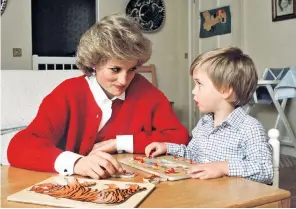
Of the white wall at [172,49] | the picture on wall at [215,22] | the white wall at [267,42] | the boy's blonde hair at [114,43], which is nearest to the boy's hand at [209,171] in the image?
the boy's blonde hair at [114,43]

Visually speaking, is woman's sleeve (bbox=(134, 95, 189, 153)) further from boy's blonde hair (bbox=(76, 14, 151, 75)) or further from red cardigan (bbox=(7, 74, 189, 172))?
boy's blonde hair (bbox=(76, 14, 151, 75))

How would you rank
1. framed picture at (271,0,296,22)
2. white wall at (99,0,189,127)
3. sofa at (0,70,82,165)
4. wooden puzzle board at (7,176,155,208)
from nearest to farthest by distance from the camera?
1. wooden puzzle board at (7,176,155,208)
2. sofa at (0,70,82,165)
3. framed picture at (271,0,296,22)
4. white wall at (99,0,189,127)

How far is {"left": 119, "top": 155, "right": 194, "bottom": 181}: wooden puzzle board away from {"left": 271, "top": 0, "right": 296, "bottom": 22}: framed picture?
348cm

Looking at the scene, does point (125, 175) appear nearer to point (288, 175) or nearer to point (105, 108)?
point (105, 108)

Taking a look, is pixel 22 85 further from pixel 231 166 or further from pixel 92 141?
pixel 231 166

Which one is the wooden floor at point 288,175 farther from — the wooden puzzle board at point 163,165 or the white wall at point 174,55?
the white wall at point 174,55

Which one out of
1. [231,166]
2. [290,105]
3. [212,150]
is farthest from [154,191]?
[290,105]

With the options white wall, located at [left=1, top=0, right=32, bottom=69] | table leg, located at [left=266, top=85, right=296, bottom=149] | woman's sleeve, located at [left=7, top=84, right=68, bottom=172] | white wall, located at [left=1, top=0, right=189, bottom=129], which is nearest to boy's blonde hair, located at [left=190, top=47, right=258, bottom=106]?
woman's sleeve, located at [left=7, top=84, right=68, bottom=172]

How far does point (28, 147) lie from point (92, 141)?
0.25m

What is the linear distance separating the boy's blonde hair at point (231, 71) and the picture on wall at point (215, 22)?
395 centimetres

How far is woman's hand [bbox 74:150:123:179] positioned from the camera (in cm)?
90

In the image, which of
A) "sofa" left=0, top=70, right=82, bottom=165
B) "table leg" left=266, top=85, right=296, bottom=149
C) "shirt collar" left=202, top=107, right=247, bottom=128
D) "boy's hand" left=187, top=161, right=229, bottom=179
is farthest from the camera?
"table leg" left=266, top=85, right=296, bottom=149

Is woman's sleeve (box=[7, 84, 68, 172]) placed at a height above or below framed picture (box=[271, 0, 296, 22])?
below

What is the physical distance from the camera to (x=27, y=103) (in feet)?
6.50
